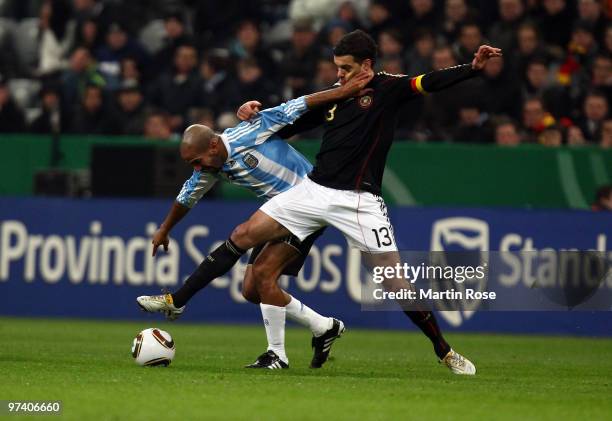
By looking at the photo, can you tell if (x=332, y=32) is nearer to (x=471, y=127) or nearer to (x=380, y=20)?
(x=380, y=20)

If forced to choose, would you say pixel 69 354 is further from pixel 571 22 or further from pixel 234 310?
pixel 571 22

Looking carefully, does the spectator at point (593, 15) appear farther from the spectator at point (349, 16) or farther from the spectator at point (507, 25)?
the spectator at point (349, 16)

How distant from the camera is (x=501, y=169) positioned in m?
16.9

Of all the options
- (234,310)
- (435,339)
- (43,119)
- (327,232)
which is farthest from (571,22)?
(435,339)

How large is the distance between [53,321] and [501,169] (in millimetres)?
5869

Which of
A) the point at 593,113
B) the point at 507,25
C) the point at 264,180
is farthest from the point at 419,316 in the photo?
the point at 507,25

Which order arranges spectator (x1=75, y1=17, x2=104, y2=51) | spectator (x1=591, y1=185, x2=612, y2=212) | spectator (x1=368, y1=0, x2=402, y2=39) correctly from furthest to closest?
spectator (x1=75, y1=17, x2=104, y2=51) → spectator (x1=368, y1=0, x2=402, y2=39) → spectator (x1=591, y1=185, x2=612, y2=212)

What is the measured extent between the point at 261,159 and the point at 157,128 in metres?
8.23

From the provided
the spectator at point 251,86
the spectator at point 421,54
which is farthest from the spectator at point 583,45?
the spectator at point 251,86

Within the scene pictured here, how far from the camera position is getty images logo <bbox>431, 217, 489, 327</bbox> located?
1591 centimetres

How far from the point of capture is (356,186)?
388 inches

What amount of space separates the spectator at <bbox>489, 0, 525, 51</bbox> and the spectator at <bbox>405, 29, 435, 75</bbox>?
2.77 feet

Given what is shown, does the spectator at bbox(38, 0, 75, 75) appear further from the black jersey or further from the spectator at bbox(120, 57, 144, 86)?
the black jersey

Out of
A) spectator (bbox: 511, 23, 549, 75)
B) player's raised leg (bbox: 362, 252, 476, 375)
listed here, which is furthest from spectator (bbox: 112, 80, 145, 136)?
player's raised leg (bbox: 362, 252, 476, 375)
